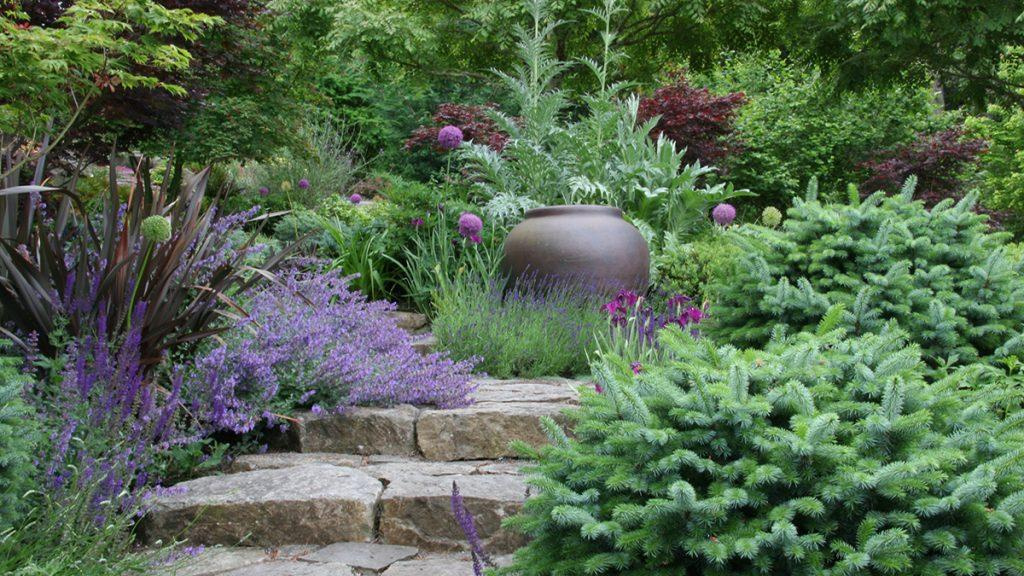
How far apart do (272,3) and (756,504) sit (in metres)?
11.6

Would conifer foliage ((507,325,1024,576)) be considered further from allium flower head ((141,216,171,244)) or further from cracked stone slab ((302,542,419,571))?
allium flower head ((141,216,171,244))

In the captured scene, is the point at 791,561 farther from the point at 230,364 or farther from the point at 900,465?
the point at 230,364

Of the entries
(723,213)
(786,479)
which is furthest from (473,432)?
(723,213)

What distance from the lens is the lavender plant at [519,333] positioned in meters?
4.86

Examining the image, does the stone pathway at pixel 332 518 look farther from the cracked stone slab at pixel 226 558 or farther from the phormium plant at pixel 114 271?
the phormium plant at pixel 114 271

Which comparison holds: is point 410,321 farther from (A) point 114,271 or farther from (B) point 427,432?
(A) point 114,271

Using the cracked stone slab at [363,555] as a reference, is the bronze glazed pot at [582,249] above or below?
above

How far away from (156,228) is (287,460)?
975mm

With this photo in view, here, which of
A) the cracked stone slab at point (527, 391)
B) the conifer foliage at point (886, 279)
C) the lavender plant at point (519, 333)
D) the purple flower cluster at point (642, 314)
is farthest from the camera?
the lavender plant at point (519, 333)

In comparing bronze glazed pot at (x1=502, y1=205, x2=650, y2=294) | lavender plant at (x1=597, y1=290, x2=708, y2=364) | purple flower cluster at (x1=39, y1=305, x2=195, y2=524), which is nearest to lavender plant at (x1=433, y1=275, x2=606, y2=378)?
lavender plant at (x1=597, y1=290, x2=708, y2=364)

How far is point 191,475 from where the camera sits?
9.99 feet

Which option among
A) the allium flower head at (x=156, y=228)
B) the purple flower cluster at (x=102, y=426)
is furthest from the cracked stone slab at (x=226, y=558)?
the allium flower head at (x=156, y=228)

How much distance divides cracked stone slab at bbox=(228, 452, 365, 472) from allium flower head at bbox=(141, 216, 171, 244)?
2.79 ft

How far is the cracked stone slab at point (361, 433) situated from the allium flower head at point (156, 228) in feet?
3.03
